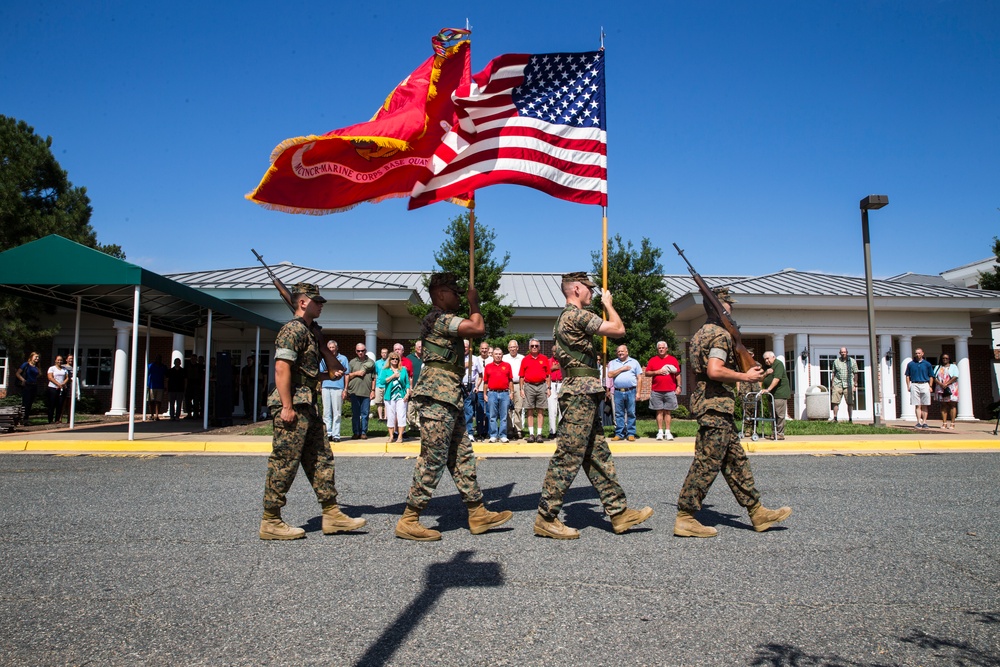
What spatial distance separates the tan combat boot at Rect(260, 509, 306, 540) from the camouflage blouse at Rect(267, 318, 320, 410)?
84 centimetres

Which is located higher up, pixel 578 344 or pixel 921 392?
pixel 578 344

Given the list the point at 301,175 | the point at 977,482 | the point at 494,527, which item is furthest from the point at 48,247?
the point at 977,482

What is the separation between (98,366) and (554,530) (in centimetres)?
2435

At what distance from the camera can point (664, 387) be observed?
1326 centimetres

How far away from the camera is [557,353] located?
211 inches

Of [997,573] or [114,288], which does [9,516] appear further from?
[114,288]

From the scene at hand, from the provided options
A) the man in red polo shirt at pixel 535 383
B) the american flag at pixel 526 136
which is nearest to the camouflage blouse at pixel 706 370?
the american flag at pixel 526 136

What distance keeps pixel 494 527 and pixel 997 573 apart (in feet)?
11.1

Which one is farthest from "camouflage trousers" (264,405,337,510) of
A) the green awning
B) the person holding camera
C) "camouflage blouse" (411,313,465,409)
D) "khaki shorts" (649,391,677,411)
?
the person holding camera

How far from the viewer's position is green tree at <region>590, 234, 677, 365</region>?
20.7 metres

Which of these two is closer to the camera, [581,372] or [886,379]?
[581,372]

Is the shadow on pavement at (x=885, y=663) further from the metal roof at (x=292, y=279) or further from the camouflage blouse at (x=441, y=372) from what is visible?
the metal roof at (x=292, y=279)

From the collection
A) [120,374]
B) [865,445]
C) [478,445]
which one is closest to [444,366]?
[478,445]

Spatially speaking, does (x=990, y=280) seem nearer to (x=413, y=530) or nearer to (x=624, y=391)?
(x=624, y=391)
